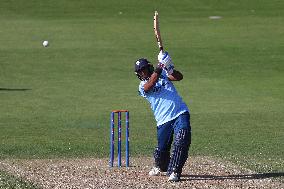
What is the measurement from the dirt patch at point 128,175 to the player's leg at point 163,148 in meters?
0.21

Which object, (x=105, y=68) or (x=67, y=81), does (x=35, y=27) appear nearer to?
(x=105, y=68)

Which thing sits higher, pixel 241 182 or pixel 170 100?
pixel 170 100

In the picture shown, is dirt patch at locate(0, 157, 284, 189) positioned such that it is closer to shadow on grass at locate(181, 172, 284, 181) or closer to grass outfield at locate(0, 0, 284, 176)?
shadow on grass at locate(181, 172, 284, 181)

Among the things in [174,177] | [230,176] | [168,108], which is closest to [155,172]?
[174,177]

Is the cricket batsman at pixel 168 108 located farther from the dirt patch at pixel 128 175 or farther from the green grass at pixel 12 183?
the green grass at pixel 12 183

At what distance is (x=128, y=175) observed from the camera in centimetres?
1382

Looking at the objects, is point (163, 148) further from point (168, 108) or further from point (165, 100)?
point (165, 100)

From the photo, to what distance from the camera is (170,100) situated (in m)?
13.6

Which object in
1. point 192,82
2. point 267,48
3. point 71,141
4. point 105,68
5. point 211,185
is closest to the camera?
point 211,185

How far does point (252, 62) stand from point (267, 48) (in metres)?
3.55

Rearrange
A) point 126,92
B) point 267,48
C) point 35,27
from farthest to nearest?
point 35,27 < point 267,48 < point 126,92

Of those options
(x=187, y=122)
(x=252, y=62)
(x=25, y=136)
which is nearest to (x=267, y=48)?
(x=252, y=62)

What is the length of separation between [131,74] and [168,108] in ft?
56.1

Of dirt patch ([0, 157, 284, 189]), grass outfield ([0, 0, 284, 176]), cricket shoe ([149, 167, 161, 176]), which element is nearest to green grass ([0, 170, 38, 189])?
dirt patch ([0, 157, 284, 189])
